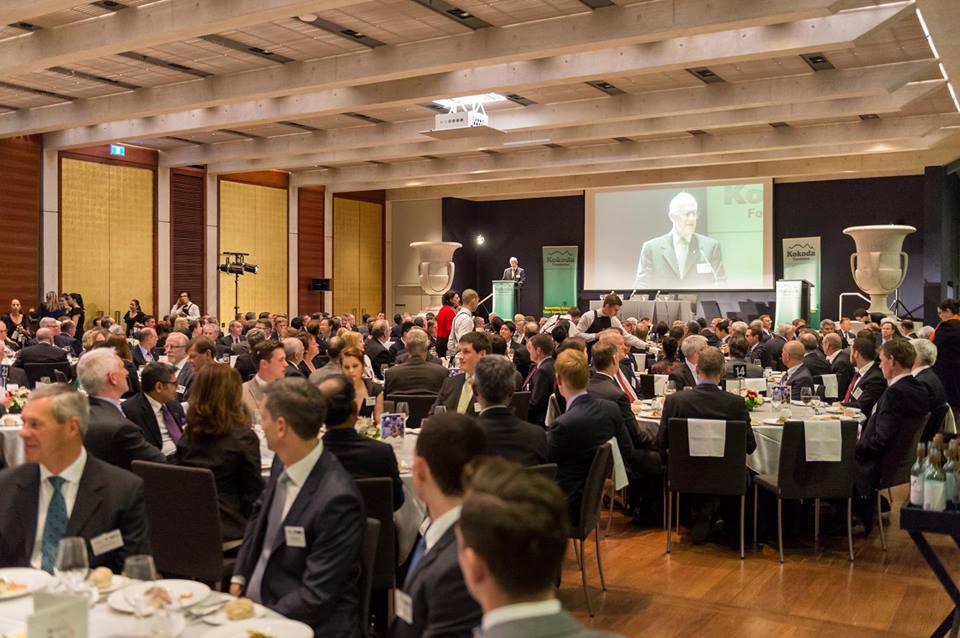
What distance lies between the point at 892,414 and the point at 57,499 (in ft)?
15.4

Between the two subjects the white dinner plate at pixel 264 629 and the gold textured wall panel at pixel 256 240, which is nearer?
the white dinner plate at pixel 264 629

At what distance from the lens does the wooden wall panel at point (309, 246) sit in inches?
833

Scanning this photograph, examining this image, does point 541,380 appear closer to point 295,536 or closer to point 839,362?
point 839,362

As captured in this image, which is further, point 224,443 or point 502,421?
point 502,421

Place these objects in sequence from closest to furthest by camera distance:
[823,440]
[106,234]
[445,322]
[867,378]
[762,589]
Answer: [762,589] < [823,440] < [867,378] < [445,322] < [106,234]

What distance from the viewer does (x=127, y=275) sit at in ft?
56.1

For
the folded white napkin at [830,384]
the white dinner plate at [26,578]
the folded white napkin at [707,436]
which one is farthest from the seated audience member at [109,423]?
the folded white napkin at [830,384]

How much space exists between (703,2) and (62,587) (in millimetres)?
7616

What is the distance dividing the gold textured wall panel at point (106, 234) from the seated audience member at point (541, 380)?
11692 mm

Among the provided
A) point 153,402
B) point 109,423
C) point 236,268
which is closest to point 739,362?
point 153,402

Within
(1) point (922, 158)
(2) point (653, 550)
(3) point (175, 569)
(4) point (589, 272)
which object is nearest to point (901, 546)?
(2) point (653, 550)

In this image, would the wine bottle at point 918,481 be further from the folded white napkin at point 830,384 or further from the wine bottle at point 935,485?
the folded white napkin at point 830,384

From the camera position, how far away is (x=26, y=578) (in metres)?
2.51

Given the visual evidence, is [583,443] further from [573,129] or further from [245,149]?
[245,149]
